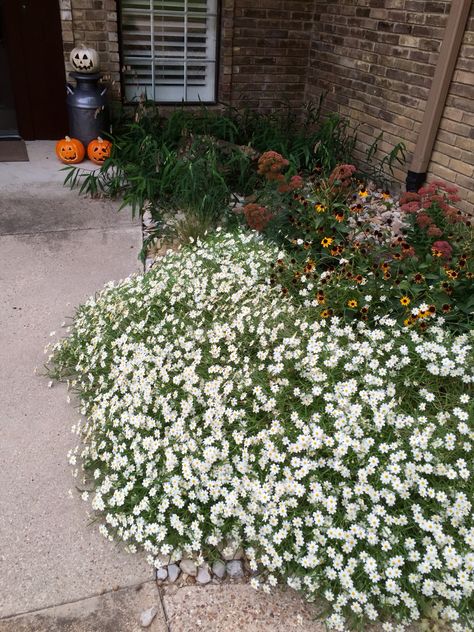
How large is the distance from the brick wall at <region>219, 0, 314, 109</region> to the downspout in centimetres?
225

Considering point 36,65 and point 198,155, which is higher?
point 36,65

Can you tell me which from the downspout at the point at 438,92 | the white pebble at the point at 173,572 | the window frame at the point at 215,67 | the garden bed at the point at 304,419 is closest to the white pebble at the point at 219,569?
the garden bed at the point at 304,419

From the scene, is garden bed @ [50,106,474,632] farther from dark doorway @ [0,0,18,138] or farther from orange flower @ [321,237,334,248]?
dark doorway @ [0,0,18,138]

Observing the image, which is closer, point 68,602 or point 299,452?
point 68,602

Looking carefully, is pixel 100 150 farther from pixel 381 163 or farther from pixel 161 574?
pixel 161 574

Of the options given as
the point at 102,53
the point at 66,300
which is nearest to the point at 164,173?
the point at 66,300

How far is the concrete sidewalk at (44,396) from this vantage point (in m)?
1.97

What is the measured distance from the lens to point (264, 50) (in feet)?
19.9

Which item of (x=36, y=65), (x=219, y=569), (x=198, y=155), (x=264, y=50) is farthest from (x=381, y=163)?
(x=219, y=569)

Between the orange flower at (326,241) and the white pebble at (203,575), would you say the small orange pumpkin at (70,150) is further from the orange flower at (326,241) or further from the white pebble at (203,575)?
the white pebble at (203,575)

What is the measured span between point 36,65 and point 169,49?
1.41 m

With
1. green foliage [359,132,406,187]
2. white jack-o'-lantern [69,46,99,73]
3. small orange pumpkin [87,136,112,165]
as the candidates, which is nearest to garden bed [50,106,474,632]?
green foliage [359,132,406,187]

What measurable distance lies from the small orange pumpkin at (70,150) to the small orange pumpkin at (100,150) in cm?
12

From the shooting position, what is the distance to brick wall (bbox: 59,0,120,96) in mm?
5297
